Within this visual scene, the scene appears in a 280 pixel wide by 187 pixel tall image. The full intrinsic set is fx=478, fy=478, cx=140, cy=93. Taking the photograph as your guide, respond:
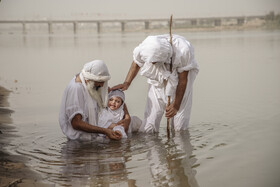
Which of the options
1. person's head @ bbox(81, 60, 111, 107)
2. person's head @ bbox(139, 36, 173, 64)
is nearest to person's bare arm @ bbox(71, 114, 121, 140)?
person's head @ bbox(81, 60, 111, 107)

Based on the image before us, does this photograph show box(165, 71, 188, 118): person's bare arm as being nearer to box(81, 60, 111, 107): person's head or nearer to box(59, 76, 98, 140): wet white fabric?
box(81, 60, 111, 107): person's head

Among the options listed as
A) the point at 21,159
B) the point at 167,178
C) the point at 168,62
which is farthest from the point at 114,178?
the point at 168,62

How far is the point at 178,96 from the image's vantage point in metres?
5.93

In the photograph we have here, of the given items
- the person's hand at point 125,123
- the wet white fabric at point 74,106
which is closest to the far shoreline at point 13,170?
the wet white fabric at point 74,106

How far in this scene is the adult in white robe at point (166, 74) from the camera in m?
5.68

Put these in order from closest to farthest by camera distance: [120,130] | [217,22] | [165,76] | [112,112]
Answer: [120,130] < [165,76] < [112,112] < [217,22]

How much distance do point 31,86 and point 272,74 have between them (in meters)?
6.26

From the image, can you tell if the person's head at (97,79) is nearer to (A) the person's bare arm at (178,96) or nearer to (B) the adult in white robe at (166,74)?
(B) the adult in white robe at (166,74)

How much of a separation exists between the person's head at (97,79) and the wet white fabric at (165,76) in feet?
1.94

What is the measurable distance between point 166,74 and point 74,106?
4.05ft

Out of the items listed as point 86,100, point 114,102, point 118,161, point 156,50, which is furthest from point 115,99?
point 118,161

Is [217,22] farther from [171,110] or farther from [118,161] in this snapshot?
[118,161]

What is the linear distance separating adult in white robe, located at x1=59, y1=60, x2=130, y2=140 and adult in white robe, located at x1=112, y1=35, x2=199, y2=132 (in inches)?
21.3

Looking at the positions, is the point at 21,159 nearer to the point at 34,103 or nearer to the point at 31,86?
the point at 34,103
